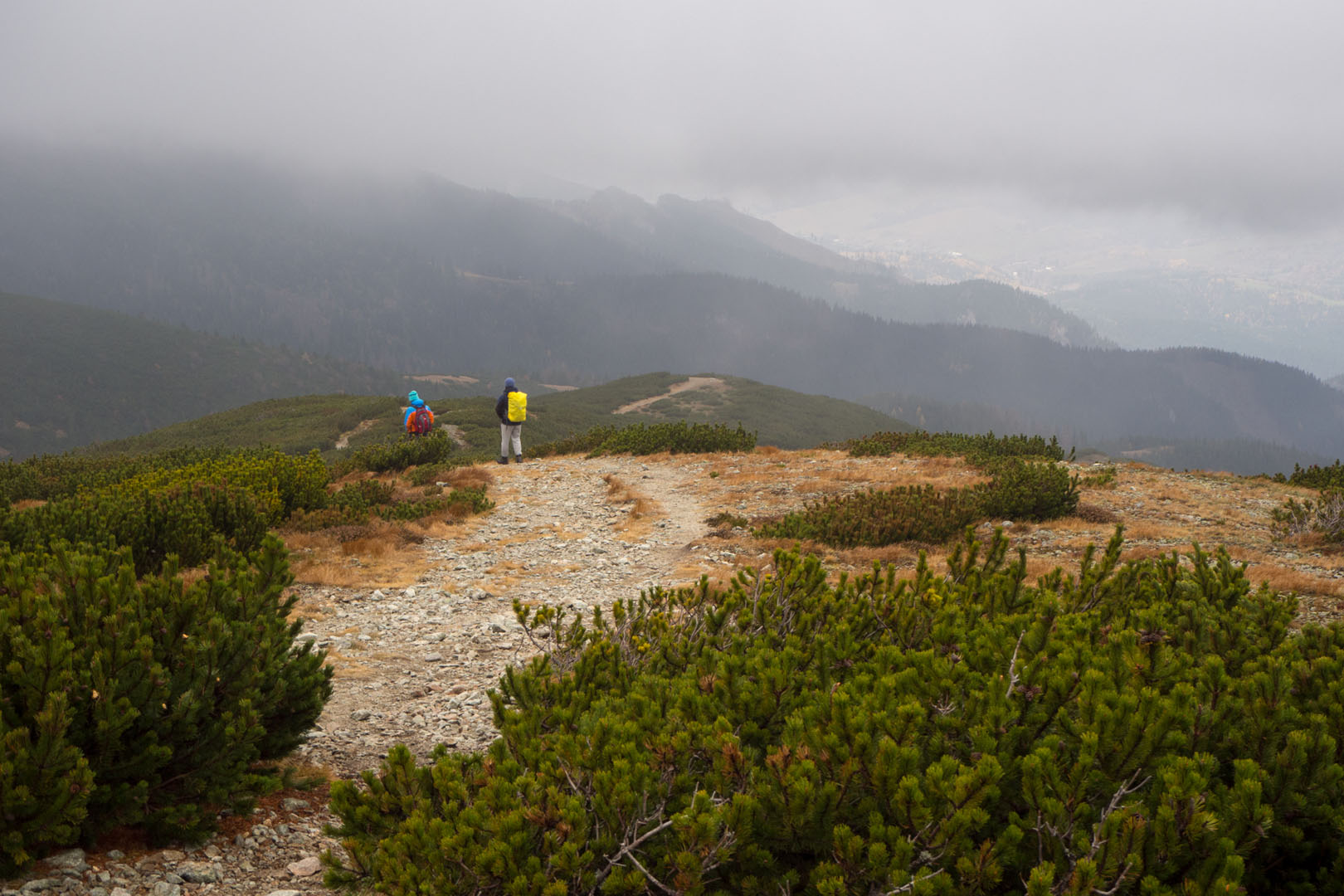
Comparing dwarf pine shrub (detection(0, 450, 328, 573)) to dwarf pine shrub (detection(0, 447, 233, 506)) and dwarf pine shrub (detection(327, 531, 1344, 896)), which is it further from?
dwarf pine shrub (detection(327, 531, 1344, 896))

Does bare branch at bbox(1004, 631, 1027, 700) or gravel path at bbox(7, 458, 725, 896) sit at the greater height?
bare branch at bbox(1004, 631, 1027, 700)

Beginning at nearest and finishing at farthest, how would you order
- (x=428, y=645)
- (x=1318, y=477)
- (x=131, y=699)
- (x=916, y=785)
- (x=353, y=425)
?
1. (x=916, y=785)
2. (x=131, y=699)
3. (x=428, y=645)
4. (x=1318, y=477)
5. (x=353, y=425)

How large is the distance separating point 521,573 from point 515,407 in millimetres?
12698

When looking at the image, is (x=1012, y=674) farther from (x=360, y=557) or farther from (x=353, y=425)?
(x=353, y=425)

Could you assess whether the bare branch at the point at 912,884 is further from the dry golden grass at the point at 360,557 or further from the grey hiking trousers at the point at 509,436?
the grey hiking trousers at the point at 509,436

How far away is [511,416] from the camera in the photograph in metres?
23.4

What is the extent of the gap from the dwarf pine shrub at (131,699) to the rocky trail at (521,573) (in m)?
0.28

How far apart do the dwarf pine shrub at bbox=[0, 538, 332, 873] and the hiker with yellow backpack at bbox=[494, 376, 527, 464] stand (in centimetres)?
1851

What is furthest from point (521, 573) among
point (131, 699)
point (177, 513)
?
point (131, 699)

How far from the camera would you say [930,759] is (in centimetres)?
293

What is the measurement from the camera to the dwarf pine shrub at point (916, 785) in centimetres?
244

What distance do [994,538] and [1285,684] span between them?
3038 mm

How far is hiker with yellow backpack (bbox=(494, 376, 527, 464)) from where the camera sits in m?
23.1

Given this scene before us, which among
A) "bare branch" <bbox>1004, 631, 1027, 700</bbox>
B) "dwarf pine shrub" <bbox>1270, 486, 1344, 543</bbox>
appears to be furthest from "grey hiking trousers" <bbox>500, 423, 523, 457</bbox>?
"bare branch" <bbox>1004, 631, 1027, 700</bbox>
